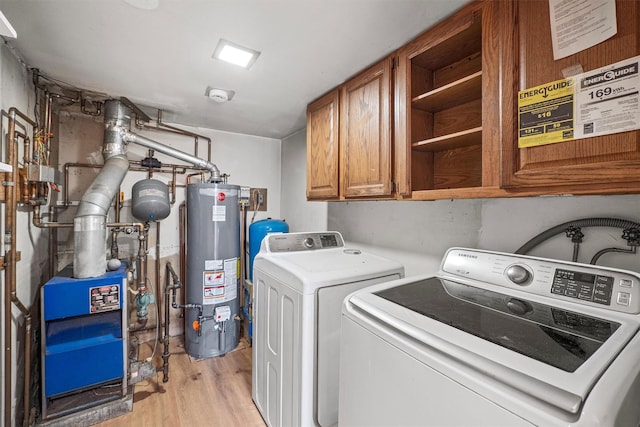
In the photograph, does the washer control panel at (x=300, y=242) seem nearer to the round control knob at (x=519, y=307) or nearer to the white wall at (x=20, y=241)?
the round control knob at (x=519, y=307)

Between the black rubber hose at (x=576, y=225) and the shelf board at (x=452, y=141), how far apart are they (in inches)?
19.6

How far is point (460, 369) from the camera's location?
2.16 ft

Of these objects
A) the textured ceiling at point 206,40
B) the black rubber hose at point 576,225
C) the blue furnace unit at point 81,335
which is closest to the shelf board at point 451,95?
the textured ceiling at point 206,40

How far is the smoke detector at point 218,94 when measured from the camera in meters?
1.96

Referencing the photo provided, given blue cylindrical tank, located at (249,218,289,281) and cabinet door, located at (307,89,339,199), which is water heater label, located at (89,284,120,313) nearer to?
blue cylindrical tank, located at (249,218,289,281)

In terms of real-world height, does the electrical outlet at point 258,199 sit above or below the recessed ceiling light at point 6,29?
below

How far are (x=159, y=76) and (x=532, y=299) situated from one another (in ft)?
7.63

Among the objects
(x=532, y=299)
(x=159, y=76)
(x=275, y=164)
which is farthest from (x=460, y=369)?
(x=275, y=164)

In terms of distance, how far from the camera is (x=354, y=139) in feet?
5.51

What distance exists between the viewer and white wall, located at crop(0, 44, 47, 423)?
1.41 meters

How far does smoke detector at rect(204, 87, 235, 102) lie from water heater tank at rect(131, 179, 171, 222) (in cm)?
90

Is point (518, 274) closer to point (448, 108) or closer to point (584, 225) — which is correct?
point (584, 225)

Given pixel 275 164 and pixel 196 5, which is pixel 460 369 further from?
pixel 275 164

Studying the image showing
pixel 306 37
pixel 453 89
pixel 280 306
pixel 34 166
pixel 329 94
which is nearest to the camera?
pixel 453 89
